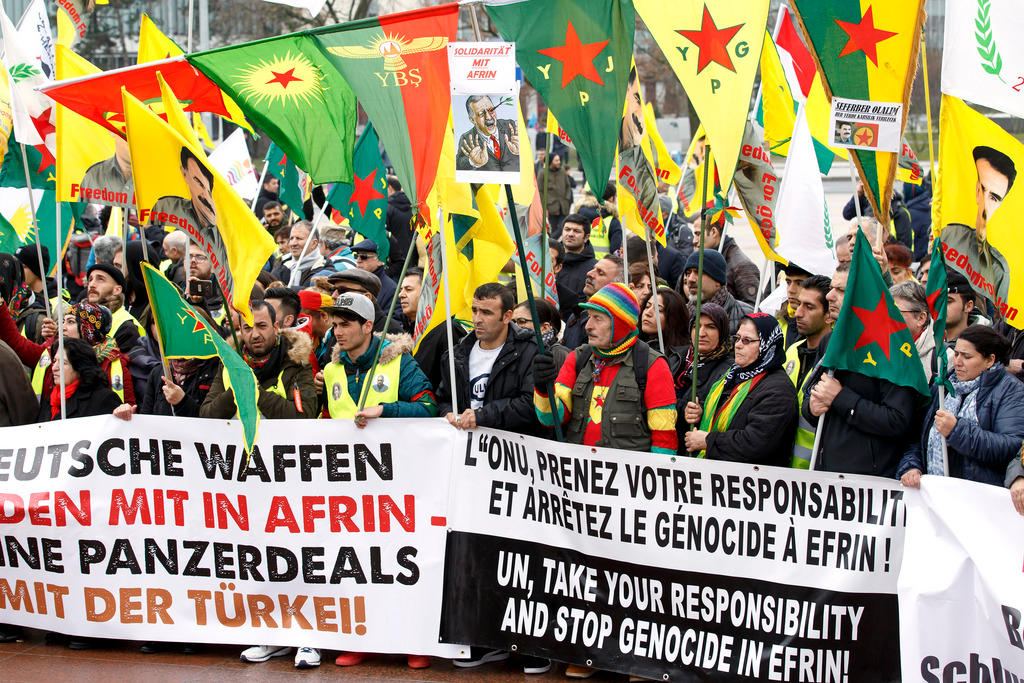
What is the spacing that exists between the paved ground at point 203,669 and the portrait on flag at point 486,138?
2430 mm

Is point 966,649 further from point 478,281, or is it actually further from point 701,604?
point 478,281

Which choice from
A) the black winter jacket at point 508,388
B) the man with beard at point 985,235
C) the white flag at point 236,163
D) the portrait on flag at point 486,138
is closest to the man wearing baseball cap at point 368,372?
the black winter jacket at point 508,388

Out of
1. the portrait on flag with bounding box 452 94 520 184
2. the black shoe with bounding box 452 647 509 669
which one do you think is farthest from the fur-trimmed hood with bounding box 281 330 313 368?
the black shoe with bounding box 452 647 509 669

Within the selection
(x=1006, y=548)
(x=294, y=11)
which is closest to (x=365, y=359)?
→ (x=1006, y=548)

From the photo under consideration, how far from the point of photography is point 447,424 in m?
6.08

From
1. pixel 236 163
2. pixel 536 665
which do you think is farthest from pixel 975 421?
pixel 236 163

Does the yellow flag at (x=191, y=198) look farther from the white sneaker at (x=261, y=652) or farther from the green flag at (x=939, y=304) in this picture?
the green flag at (x=939, y=304)

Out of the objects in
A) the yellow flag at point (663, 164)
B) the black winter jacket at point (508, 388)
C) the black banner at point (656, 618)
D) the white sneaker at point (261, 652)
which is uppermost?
the yellow flag at point (663, 164)

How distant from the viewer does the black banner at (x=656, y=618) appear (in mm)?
5301

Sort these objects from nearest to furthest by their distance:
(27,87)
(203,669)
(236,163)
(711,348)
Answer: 1. (203,669)
2. (711,348)
3. (27,87)
4. (236,163)

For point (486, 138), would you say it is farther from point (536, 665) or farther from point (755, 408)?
point (536, 665)

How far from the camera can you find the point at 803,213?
7.82 meters

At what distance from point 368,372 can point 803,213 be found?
321cm

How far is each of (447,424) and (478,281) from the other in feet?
5.11
